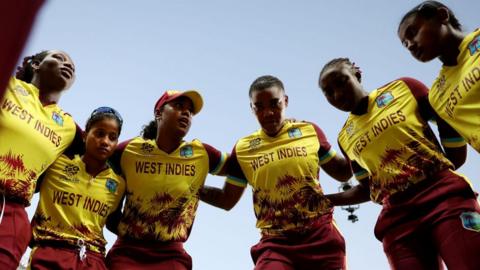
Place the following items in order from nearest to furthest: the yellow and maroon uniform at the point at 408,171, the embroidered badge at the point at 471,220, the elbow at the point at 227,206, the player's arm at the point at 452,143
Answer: the embroidered badge at the point at 471,220 < the yellow and maroon uniform at the point at 408,171 < the player's arm at the point at 452,143 < the elbow at the point at 227,206

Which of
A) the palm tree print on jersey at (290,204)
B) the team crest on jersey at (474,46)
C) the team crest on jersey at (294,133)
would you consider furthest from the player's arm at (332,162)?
the team crest on jersey at (474,46)

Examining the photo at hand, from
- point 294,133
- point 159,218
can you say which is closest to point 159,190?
point 159,218

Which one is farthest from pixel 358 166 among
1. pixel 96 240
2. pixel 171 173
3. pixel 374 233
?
pixel 96 240

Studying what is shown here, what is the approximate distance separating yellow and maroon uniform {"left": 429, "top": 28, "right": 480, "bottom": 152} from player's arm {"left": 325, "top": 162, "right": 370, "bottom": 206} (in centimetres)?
95

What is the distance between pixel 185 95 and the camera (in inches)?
166

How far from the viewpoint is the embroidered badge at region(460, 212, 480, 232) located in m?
2.67

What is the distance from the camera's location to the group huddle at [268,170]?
2.92 m

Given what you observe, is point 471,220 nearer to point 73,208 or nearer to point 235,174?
point 235,174

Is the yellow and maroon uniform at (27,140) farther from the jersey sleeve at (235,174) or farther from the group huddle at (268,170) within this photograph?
the jersey sleeve at (235,174)

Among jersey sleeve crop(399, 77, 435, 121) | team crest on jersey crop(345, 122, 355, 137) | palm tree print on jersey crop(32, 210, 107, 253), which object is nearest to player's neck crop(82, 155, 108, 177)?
palm tree print on jersey crop(32, 210, 107, 253)

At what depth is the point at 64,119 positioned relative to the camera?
3750 mm

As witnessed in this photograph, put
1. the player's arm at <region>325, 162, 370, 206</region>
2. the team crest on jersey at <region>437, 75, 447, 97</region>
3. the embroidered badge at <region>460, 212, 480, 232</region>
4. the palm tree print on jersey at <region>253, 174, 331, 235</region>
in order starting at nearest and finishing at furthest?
the embroidered badge at <region>460, 212, 480, 232</region>, the team crest on jersey at <region>437, 75, 447, 97</region>, the palm tree print on jersey at <region>253, 174, 331, 235</region>, the player's arm at <region>325, 162, 370, 206</region>

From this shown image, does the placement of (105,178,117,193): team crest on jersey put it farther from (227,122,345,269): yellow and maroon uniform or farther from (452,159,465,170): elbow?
(452,159,465,170): elbow

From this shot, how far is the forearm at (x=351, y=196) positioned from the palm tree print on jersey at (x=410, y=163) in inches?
24.7
